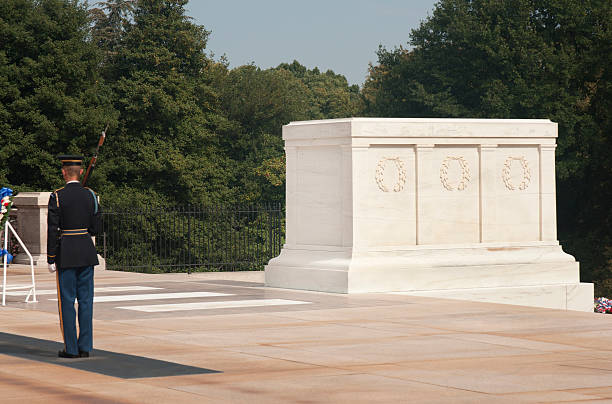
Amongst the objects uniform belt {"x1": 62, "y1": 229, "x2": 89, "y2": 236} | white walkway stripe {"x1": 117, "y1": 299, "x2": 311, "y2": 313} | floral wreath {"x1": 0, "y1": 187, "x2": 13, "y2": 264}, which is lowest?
white walkway stripe {"x1": 117, "y1": 299, "x2": 311, "y2": 313}

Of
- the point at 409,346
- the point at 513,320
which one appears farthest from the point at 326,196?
the point at 409,346

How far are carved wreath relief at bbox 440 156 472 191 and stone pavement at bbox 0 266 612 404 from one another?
304 cm

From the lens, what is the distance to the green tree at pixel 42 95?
40.5 metres

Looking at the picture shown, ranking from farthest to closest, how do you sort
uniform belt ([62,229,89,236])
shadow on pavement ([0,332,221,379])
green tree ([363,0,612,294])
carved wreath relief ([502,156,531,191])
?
green tree ([363,0,612,294]) → carved wreath relief ([502,156,531,191]) → uniform belt ([62,229,89,236]) → shadow on pavement ([0,332,221,379])

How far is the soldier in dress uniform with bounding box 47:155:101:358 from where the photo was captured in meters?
9.40

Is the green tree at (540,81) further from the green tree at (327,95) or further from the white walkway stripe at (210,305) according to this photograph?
the white walkway stripe at (210,305)

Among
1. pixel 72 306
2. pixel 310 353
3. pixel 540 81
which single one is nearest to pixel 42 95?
pixel 540 81

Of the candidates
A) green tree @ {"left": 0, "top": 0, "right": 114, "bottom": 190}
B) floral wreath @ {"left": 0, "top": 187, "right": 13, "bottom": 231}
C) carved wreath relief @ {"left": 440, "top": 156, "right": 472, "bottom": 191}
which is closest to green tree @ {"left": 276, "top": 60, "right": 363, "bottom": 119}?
green tree @ {"left": 0, "top": 0, "right": 114, "bottom": 190}

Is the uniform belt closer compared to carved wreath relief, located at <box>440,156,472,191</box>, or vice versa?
the uniform belt

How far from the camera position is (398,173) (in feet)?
55.4

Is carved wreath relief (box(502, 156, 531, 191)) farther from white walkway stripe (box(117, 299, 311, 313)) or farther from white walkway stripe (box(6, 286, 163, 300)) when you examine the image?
Result: white walkway stripe (box(6, 286, 163, 300))

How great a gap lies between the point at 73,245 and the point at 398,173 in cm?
822

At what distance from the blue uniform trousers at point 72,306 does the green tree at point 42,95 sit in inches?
1237

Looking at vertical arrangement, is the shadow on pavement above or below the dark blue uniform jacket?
below
